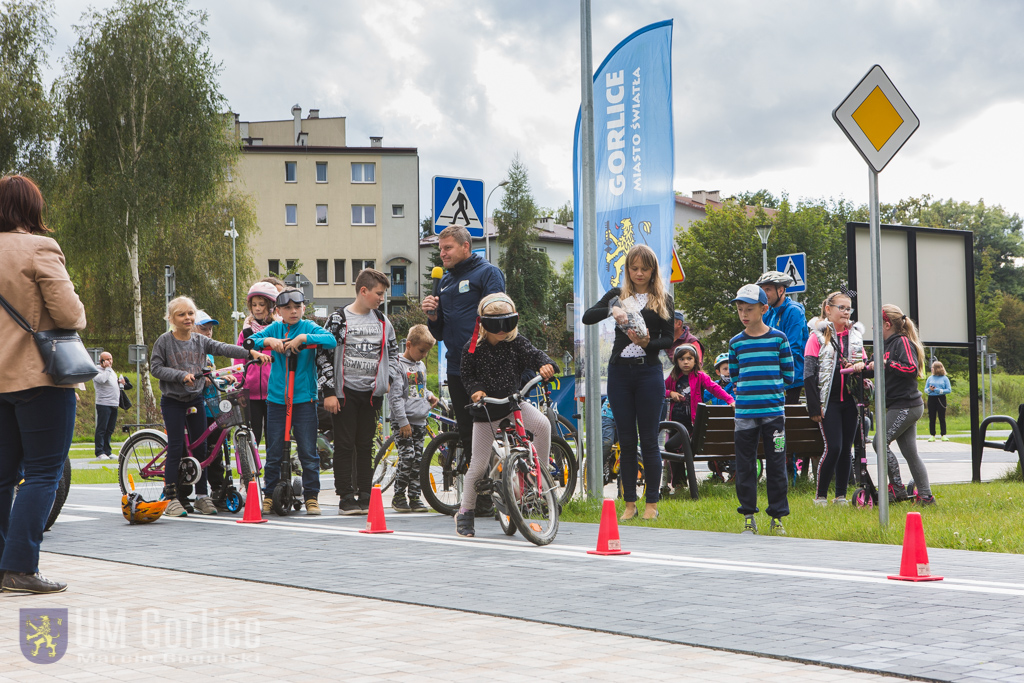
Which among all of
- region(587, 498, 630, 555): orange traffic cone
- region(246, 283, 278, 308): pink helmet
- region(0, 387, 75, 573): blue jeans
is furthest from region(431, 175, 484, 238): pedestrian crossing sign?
region(0, 387, 75, 573): blue jeans

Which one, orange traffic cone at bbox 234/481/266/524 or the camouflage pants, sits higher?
the camouflage pants

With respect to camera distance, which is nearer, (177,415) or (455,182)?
(177,415)

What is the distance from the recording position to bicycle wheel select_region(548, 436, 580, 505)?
32.4ft

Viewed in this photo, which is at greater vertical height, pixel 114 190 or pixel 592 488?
pixel 114 190

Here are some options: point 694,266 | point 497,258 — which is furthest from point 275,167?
point 694,266

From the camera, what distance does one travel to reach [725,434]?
1128 centimetres

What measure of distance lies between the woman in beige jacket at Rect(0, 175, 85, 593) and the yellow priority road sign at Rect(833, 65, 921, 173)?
535 cm

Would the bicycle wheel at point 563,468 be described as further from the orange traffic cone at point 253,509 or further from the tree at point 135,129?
the tree at point 135,129

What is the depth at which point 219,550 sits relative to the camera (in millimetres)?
7734

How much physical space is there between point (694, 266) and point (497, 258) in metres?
32.6

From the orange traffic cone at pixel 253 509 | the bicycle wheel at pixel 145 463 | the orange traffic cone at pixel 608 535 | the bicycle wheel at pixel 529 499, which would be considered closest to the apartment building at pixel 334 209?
the bicycle wheel at pixel 145 463

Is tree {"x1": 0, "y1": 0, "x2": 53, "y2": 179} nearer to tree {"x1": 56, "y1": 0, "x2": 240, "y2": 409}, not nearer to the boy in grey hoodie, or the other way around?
tree {"x1": 56, "y1": 0, "x2": 240, "y2": 409}

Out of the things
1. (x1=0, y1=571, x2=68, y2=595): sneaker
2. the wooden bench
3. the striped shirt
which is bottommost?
(x1=0, y1=571, x2=68, y2=595): sneaker

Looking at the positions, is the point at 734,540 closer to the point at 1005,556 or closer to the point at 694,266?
the point at 1005,556
